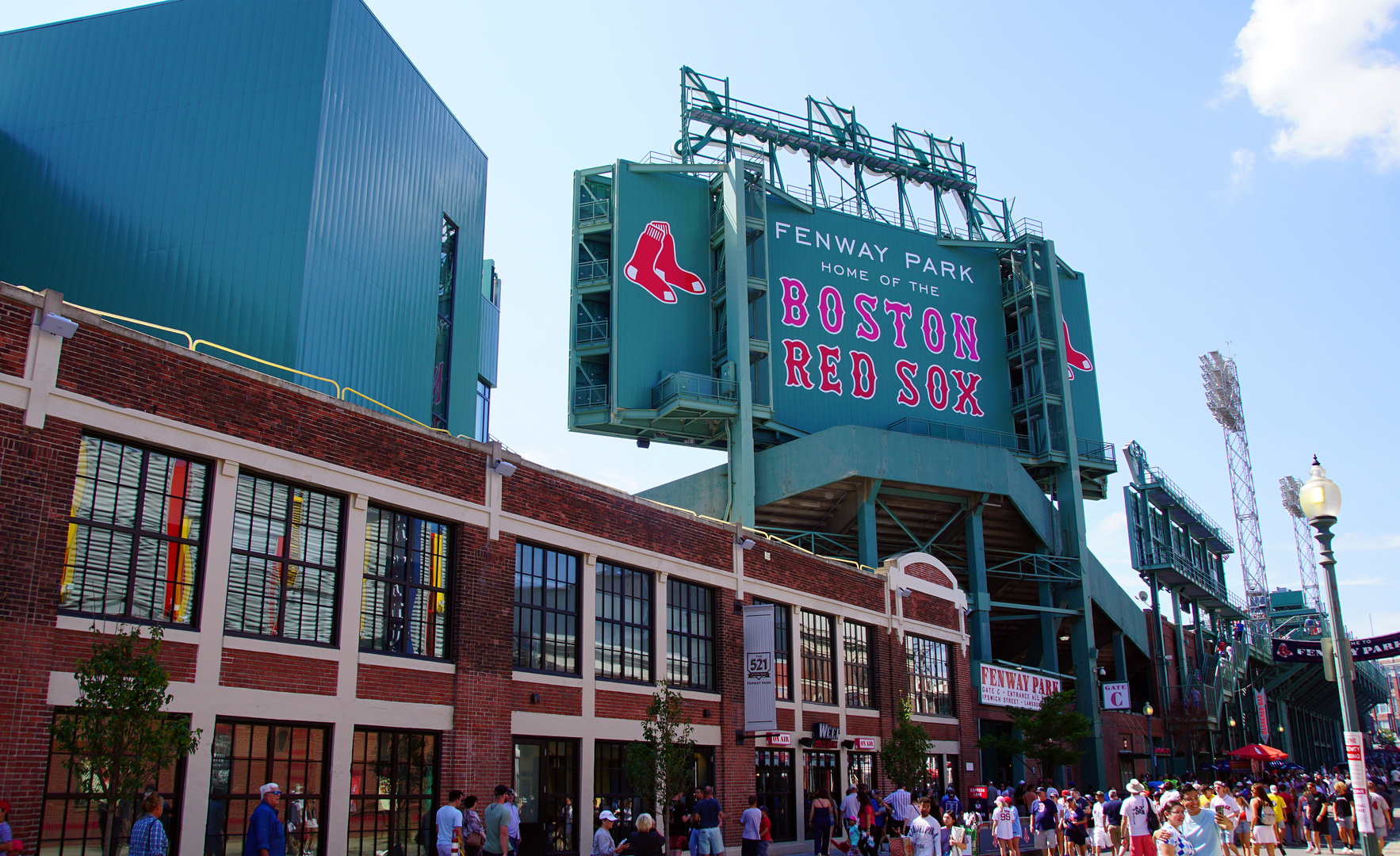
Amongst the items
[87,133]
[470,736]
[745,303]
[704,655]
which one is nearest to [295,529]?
A: [470,736]

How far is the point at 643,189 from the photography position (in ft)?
155

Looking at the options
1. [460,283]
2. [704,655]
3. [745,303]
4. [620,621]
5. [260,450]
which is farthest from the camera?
[745,303]

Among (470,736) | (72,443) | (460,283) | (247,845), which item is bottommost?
(247,845)

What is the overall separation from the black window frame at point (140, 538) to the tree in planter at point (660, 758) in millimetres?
9564

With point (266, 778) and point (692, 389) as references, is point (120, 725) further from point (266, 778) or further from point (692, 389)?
point (692, 389)

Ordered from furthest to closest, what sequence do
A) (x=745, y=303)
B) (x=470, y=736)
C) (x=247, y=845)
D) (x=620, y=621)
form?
(x=745, y=303) < (x=620, y=621) < (x=470, y=736) < (x=247, y=845)

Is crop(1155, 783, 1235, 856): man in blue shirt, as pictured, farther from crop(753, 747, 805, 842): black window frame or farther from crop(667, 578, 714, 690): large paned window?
crop(753, 747, 805, 842): black window frame

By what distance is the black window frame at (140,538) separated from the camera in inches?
574

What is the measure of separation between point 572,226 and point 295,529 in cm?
3128

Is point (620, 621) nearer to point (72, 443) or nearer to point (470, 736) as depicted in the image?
point (470, 736)

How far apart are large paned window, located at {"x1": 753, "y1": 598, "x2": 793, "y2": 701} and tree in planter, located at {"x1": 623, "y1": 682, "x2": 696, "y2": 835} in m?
5.87

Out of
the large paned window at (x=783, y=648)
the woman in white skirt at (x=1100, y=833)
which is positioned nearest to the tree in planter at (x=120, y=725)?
the large paned window at (x=783, y=648)

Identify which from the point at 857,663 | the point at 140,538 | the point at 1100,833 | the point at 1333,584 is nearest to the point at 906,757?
the point at 857,663

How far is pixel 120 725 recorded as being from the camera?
1296 centimetres
